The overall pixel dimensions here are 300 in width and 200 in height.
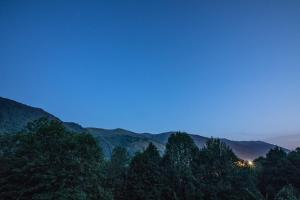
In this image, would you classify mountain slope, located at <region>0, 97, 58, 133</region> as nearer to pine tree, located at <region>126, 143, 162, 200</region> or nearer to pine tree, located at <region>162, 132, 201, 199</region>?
pine tree, located at <region>162, 132, 201, 199</region>

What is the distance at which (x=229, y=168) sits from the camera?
48812 millimetres

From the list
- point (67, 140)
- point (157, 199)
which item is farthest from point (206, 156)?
point (67, 140)

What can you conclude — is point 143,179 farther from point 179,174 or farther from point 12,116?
point 12,116

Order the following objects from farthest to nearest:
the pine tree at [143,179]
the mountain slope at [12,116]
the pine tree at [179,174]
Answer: the mountain slope at [12,116]
the pine tree at [179,174]
the pine tree at [143,179]

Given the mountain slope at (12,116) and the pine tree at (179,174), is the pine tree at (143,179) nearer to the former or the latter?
the pine tree at (179,174)

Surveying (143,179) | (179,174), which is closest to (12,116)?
(143,179)

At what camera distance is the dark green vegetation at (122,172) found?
3045 cm

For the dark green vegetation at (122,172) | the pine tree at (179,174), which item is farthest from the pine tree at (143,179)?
the pine tree at (179,174)

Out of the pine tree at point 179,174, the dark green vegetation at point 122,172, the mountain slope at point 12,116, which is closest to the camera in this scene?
the dark green vegetation at point 122,172

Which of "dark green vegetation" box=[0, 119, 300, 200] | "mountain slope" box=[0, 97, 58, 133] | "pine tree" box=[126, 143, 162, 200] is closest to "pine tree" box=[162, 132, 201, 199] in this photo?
"dark green vegetation" box=[0, 119, 300, 200]

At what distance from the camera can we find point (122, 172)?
5281 centimetres

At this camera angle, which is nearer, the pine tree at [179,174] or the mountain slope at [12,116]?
the pine tree at [179,174]

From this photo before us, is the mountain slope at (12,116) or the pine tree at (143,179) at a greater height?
the mountain slope at (12,116)

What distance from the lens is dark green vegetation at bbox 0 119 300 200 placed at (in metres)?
30.5
